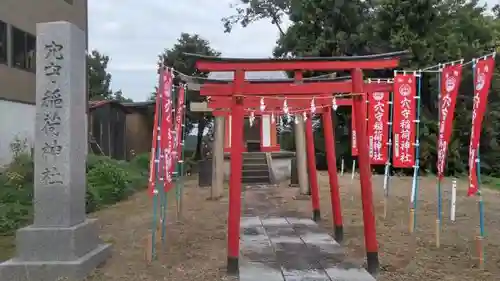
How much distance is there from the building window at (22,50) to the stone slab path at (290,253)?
1022cm

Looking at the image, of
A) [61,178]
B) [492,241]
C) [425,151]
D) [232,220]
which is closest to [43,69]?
[61,178]

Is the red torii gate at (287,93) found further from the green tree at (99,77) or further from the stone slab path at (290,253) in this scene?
the green tree at (99,77)

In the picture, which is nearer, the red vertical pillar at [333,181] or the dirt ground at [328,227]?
the dirt ground at [328,227]

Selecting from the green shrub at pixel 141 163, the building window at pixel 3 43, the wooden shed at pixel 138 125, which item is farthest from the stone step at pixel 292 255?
the wooden shed at pixel 138 125

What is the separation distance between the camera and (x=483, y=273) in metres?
6.55

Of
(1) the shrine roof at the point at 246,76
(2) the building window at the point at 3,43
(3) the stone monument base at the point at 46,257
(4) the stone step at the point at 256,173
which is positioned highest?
(2) the building window at the point at 3,43

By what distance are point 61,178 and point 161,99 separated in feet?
5.63

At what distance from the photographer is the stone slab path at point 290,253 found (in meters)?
6.47

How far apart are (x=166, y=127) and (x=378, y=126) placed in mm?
5437

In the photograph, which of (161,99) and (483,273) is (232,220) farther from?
(483,273)

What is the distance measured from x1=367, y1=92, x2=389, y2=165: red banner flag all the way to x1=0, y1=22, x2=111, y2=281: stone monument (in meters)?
6.58

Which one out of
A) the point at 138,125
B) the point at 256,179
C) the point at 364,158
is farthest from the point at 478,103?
the point at 138,125

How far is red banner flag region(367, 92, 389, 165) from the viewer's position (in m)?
11.0

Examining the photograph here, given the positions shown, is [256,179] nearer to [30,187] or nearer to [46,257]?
[30,187]
